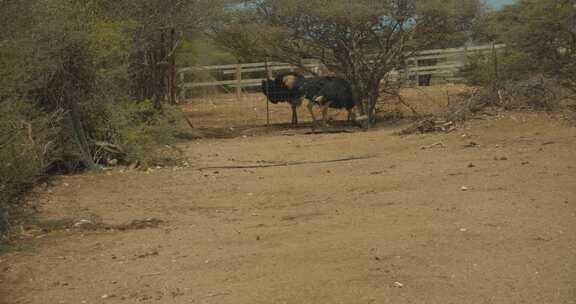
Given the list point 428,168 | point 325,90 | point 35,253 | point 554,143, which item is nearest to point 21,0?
point 35,253

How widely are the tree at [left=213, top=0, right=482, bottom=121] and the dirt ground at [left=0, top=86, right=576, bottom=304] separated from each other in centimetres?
823

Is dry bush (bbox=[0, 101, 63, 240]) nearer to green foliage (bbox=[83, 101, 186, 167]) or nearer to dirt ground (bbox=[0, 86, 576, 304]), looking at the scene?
dirt ground (bbox=[0, 86, 576, 304])

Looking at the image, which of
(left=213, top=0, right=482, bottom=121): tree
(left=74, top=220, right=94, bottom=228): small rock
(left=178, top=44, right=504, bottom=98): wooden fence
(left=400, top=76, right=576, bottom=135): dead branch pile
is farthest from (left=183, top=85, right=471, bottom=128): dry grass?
(left=74, top=220, right=94, bottom=228): small rock

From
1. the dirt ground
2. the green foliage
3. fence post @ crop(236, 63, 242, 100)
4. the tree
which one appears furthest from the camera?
fence post @ crop(236, 63, 242, 100)

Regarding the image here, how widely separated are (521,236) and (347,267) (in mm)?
1708

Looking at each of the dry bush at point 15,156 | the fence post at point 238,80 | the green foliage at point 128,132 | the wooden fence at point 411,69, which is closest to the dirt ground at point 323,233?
the dry bush at point 15,156

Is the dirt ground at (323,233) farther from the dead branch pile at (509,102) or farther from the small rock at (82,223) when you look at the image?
the dead branch pile at (509,102)

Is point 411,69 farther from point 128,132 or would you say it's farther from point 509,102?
point 128,132

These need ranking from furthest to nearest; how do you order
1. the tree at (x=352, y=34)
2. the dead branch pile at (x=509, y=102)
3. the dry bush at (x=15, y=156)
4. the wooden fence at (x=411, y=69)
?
the wooden fence at (x=411, y=69), the tree at (x=352, y=34), the dead branch pile at (x=509, y=102), the dry bush at (x=15, y=156)

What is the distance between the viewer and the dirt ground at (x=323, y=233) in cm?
568

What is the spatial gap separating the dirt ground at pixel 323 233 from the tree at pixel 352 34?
27.0 ft

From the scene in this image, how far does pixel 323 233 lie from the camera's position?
292 inches

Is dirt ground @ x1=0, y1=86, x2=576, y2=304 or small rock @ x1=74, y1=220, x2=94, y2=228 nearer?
dirt ground @ x1=0, y1=86, x2=576, y2=304

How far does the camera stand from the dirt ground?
568cm
